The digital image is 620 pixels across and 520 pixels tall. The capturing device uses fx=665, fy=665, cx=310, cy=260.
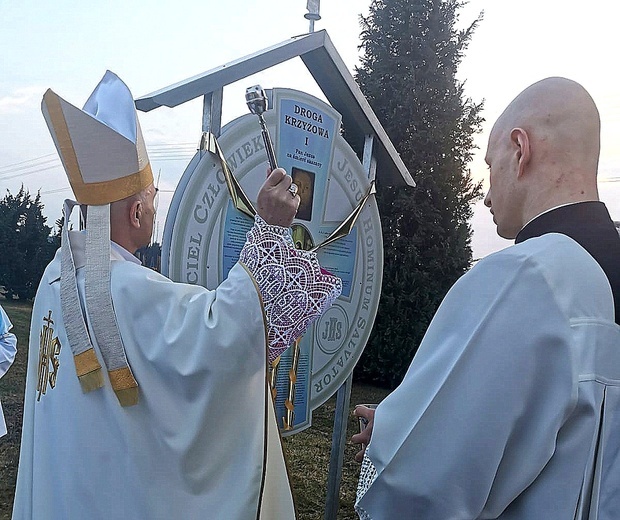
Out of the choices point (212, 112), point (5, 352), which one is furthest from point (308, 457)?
point (212, 112)

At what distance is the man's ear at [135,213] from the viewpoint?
1.98 meters

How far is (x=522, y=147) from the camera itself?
1.56 meters

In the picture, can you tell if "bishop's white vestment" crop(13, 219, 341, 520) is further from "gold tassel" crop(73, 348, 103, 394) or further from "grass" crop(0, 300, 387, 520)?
"grass" crop(0, 300, 387, 520)

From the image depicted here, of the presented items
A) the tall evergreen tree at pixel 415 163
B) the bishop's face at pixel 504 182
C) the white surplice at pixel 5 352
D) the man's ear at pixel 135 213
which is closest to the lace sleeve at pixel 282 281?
the man's ear at pixel 135 213

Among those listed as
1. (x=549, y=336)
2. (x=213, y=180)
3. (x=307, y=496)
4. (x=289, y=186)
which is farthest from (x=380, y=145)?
(x=307, y=496)

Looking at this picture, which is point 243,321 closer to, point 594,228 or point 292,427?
point 594,228

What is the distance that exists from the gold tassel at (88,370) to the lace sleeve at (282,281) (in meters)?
0.47

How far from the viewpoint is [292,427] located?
2.86m

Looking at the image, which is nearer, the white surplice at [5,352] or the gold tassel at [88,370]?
the gold tassel at [88,370]

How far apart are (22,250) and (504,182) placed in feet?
48.5

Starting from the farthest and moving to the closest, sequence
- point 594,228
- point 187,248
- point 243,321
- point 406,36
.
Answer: point 406,36
point 187,248
point 243,321
point 594,228

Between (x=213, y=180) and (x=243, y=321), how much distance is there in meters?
0.83

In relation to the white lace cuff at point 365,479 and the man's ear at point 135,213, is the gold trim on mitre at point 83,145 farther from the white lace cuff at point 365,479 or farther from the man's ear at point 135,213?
the white lace cuff at point 365,479

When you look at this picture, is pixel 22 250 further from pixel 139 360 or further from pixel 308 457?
pixel 139 360
